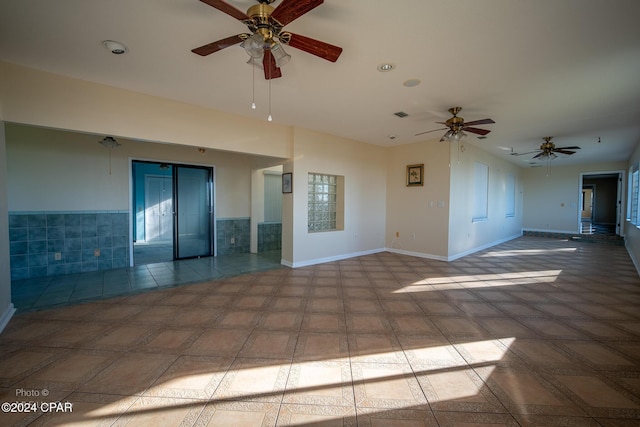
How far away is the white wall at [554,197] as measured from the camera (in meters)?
9.11

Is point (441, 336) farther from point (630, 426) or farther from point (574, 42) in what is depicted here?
point (574, 42)

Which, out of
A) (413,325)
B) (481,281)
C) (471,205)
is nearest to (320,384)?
(413,325)

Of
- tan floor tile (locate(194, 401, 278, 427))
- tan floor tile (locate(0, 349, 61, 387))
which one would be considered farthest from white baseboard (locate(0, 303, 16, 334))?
tan floor tile (locate(194, 401, 278, 427))

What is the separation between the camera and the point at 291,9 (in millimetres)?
1615

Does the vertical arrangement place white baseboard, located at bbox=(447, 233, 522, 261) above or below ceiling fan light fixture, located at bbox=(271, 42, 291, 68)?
below

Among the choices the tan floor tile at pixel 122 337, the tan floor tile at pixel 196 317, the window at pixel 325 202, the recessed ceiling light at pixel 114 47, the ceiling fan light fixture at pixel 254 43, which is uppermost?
the recessed ceiling light at pixel 114 47

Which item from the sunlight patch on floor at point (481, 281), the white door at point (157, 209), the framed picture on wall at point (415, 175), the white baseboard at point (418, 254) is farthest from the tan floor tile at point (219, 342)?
the white door at point (157, 209)

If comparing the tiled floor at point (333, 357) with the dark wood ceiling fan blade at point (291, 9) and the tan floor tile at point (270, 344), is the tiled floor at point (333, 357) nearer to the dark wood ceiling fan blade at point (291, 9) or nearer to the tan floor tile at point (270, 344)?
the tan floor tile at point (270, 344)

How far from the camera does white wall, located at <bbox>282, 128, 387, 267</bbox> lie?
16.4 feet

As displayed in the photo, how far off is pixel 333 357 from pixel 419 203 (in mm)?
4655

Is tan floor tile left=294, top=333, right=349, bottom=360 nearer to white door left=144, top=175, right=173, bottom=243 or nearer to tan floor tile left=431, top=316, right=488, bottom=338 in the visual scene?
tan floor tile left=431, top=316, right=488, bottom=338

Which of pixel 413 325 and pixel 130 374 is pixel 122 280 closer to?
pixel 130 374

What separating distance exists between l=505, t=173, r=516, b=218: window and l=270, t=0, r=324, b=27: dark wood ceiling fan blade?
896cm

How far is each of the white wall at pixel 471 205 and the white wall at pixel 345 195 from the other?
1.61 meters
